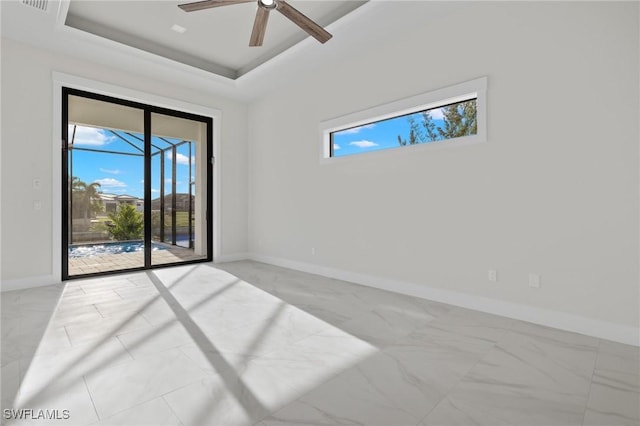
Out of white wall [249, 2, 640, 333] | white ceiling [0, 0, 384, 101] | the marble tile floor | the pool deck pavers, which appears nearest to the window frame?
white wall [249, 2, 640, 333]

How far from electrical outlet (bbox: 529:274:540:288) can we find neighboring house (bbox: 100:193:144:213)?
206 inches

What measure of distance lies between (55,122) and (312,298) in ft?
13.0

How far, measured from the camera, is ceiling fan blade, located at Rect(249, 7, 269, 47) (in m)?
2.92

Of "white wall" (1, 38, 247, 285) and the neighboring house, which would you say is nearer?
"white wall" (1, 38, 247, 285)

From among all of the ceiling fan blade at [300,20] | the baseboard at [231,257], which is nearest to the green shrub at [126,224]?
the baseboard at [231,257]

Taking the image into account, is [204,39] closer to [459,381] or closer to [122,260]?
[122,260]

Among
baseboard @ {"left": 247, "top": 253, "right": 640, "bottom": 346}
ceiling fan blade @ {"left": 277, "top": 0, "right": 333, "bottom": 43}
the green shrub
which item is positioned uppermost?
ceiling fan blade @ {"left": 277, "top": 0, "right": 333, "bottom": 43}

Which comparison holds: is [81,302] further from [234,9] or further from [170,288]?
[234,9]

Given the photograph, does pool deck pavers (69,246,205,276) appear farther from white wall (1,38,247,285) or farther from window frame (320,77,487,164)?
window frame (320,77,487,164)

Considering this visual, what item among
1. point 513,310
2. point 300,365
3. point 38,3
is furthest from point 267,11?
→ point 513,310

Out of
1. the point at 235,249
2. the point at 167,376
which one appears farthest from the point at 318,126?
the point at 167,376

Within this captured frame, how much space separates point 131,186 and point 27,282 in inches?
71.5

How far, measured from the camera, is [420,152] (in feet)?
11.9

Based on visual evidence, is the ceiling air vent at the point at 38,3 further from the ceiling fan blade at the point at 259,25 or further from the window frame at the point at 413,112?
the window frame at the point at 413,112
